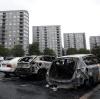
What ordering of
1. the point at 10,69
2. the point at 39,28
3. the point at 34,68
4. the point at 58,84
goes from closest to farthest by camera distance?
1. the point at 58,84
2. the point at 34,68
3. the point at 10,69
4. the point at 39,28

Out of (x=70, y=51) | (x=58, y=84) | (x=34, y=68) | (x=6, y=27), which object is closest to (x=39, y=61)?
(x=34, y=68)

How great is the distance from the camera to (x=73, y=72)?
7816 mm

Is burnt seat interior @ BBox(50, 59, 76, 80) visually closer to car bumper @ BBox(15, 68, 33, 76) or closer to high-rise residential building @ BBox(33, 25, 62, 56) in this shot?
car bumper @ BBox(15, 68, 33, 76)

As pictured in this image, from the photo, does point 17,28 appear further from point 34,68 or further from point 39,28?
point 34,68

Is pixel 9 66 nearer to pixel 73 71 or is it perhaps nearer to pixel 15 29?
pixel 73 71

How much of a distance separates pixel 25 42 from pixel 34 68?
10204 cm

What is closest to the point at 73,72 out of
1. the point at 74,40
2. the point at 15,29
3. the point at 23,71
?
the point at 23,71

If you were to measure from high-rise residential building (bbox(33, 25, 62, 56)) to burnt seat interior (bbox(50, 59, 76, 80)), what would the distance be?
432ft

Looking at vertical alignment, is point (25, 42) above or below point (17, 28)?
below

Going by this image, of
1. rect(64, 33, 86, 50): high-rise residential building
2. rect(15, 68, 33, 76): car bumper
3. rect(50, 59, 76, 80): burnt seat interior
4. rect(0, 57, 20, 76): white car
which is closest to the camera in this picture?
rect(50, 59, 76, 80): burnt seat interior

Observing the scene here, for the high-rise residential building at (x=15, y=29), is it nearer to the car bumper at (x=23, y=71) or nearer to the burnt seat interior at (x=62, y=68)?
the car bumper at (x=23, y=71)

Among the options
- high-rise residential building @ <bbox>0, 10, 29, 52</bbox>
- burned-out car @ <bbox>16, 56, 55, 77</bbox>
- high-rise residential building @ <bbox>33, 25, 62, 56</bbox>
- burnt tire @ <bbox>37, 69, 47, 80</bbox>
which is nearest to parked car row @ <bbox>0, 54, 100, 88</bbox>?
burned-out car @ <bbox>16, 56, 55, 77</bbox>

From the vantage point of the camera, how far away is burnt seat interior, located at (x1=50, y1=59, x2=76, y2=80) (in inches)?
334

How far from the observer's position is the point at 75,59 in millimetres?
8070
